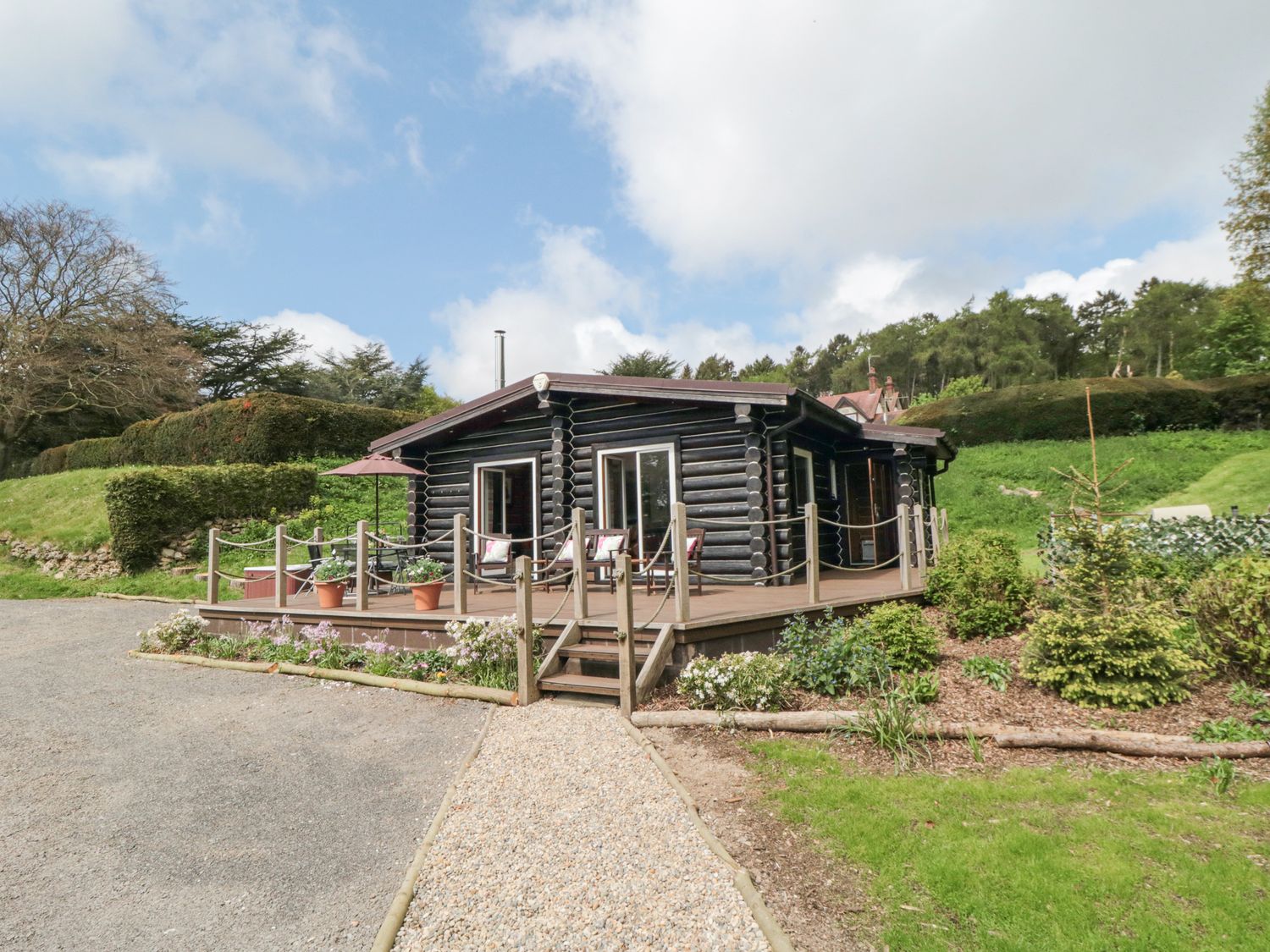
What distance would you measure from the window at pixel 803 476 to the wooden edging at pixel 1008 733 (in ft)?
20.0

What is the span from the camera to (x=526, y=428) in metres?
11.0

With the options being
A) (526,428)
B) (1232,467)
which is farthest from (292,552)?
(1232,467)

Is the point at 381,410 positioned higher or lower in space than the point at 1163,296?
lower

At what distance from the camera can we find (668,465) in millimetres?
9875

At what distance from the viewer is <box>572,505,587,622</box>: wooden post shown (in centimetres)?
595

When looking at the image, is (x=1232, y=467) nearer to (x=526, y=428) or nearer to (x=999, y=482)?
(x=999, y=482)

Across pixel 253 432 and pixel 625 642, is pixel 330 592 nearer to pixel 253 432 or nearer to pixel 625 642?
pixel 625 642

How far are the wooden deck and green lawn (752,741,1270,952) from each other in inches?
90.4

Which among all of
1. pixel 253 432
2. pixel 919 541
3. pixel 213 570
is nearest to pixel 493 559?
pixel 213 570

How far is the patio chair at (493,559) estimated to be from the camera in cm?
1024

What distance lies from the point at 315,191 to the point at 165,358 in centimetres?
1671

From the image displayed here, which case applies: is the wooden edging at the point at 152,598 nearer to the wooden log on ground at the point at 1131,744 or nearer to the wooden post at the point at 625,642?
the wooden post at the point at 625,642

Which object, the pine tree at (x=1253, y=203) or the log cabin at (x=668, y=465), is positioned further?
the pine tree at (x=1253, y=203)

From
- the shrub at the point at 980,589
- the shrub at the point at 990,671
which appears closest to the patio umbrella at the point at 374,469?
the shrub at the point at 980,589
